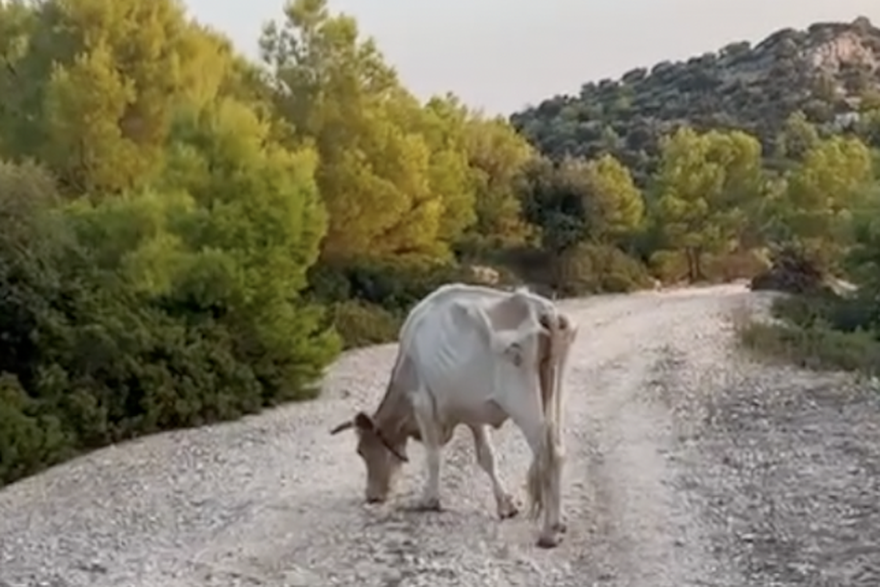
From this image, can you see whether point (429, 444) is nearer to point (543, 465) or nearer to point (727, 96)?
point (543, 465)

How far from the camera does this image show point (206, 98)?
25.2 metres

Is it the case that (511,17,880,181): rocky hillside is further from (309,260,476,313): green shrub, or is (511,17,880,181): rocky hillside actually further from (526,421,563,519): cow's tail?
(526,421,563,519): cow's tail

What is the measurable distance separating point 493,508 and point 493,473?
0.45 m

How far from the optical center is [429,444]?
1306 centimetres

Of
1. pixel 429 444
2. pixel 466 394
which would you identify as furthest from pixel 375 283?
pixel 466 394

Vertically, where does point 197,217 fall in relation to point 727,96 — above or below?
below

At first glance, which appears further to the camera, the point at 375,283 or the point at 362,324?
the point at 375,283

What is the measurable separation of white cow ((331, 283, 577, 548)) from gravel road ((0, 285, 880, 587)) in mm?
393

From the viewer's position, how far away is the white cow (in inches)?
470

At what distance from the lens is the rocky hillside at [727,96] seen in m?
76.1

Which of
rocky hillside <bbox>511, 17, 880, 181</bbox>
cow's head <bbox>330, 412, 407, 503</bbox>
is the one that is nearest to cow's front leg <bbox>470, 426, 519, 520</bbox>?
cow's head <bbox>330, 412, 407, 503</bbox>

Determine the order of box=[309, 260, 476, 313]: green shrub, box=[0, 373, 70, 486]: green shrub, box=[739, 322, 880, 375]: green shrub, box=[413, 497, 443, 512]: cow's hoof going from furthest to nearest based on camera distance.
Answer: box=[309, 260, 476, 313]: green shrub → box=[739, 322, 880, 375]: green shrub → box=[0, 373, 70, 486]: green shrub → box=[413, 497, 443, 512]: cow's hoof

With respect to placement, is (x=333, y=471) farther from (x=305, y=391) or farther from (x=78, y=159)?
(x=78, y=159)

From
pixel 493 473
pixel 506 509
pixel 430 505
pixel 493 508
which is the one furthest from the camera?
pixel 493 508
